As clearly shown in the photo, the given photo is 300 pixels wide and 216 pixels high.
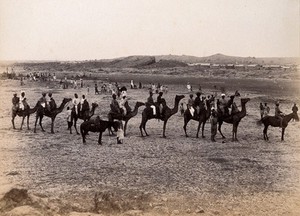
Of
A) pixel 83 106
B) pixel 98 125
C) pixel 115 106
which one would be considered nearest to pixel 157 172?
pixel 98 125

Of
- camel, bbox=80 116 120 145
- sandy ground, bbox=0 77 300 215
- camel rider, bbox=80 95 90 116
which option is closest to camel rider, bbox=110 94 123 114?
sandy ground, bbox=0 77 300 215

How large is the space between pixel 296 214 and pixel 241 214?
3.40 feet

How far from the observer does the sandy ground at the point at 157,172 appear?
755 centimetres

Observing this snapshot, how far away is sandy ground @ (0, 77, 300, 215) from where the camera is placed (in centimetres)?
755

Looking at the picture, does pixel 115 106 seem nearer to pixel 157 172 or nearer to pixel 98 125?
pixel 98 125

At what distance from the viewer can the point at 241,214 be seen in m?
7.26

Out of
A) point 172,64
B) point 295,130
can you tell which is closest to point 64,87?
point 295,130

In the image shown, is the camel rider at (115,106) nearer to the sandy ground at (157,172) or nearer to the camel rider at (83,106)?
the sandy ground at (157,172)

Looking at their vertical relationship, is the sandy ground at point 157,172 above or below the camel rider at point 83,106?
below

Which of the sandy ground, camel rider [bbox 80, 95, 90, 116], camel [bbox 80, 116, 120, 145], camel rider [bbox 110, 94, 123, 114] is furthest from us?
camel rider [bbox 80, 95, 90, 116]

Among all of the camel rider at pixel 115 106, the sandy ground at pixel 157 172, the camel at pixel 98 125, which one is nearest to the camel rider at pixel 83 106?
the sandy ground at pixel 157 172

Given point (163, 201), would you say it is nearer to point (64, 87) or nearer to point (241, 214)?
point (241, 214)

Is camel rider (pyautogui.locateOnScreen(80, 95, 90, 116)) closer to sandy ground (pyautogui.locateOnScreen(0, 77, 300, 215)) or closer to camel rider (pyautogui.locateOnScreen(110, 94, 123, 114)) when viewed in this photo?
sandy ground (pyautogui.locateOnScreen(0, 77, 300, 215))

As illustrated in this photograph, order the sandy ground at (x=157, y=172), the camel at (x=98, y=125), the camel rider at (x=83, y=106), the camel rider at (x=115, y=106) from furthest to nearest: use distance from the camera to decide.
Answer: the camel rider at (x=83, y=106), the camel rider at (x=115, y=106), the camel at (x=98, y=125), the sandy ground at (x=157, y=172)
